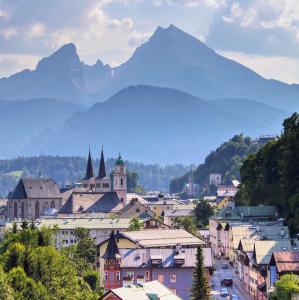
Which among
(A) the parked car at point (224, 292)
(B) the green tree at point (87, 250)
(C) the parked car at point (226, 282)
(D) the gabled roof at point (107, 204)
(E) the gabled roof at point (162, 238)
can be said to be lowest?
(A) the parked car at point (224, 292)

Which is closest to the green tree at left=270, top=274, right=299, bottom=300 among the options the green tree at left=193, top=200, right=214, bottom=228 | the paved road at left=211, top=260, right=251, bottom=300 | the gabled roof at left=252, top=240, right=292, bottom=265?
the paved road at left=211, top=260, right=251, bottom=300

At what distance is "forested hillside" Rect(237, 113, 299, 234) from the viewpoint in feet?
342

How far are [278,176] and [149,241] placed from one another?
76.3ft

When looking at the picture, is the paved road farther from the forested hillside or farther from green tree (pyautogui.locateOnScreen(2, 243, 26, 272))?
green tree (pyautogui.locateOnScreen(2, 243, 26, 272))

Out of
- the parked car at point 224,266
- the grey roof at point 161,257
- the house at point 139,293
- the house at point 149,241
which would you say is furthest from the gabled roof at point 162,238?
the house at point 139,293

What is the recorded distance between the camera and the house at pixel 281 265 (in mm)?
73562

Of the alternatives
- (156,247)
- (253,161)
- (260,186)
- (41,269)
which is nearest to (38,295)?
(41,269)

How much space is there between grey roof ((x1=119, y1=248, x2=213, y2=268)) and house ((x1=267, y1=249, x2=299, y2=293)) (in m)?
9.39

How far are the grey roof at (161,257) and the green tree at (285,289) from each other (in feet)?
65.2

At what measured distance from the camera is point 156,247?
9362cm

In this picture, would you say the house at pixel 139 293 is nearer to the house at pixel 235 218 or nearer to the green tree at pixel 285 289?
the green tree at pixel 285 289

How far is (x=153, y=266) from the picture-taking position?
85.6 meters

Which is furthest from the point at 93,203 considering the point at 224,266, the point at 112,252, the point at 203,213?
the point at 112,252

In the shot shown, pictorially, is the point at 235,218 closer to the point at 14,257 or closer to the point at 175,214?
the point at 175,214
